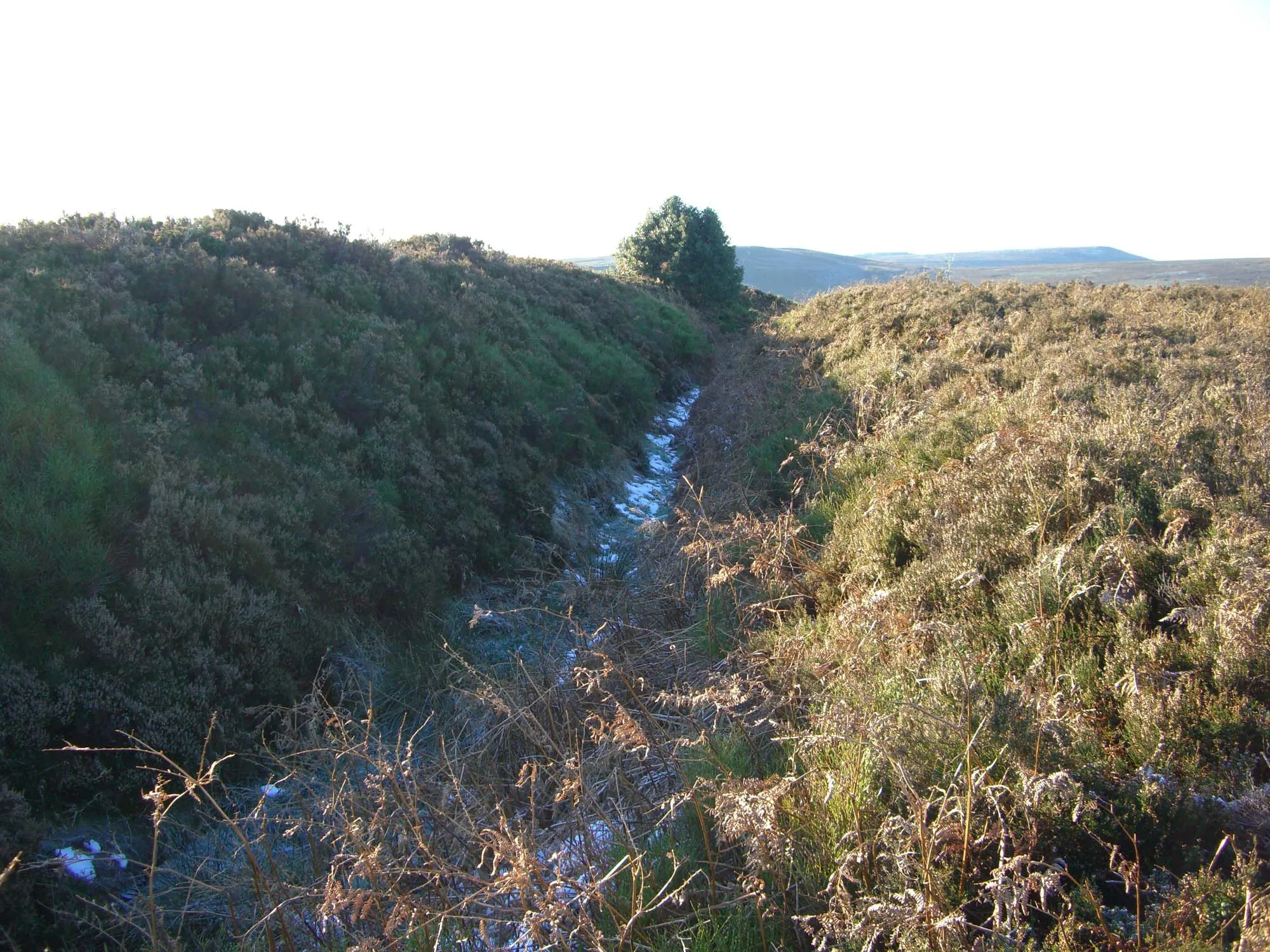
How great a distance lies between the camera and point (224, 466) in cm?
627

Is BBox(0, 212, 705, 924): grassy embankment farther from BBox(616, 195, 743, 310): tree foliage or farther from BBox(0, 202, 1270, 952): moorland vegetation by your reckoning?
BBox(616, 195, 743, 310): tree foliage

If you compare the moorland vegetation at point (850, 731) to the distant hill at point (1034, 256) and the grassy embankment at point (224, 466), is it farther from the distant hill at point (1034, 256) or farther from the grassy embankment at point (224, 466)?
the distant hill at point (1034, 256)

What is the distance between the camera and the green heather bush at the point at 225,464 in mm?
4441

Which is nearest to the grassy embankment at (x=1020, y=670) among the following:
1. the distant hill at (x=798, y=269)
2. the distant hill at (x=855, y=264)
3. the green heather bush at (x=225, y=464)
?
the green heather bush at (x=225, y=464)

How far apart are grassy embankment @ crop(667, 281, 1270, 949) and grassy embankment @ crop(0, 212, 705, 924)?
3.13 m

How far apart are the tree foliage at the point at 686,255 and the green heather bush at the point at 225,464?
1964cm

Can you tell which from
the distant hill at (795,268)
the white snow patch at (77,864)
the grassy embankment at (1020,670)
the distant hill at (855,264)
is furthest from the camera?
the distant hill at (795,268)

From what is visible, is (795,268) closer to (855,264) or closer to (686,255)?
(855,264)

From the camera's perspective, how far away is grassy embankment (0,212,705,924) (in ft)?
14.5

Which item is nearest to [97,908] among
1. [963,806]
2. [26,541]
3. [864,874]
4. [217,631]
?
[217,631]

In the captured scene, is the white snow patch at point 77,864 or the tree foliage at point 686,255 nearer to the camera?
the white snow patch at point 77,864

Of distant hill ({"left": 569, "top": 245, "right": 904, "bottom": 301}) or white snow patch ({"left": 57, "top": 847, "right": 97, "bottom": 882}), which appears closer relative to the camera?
white snow patch ({"left": 57, "top": 847, "right": 97, "bottom": 882})

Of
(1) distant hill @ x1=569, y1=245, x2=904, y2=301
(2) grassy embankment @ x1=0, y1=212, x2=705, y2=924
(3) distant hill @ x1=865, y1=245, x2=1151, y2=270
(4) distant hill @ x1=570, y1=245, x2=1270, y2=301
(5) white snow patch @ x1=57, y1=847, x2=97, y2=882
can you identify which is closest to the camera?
(5) white snow patch @ x1=57, y1=847, x2=97, y2=882

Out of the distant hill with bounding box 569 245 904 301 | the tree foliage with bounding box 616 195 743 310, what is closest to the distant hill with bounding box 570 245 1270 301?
the distant hill with bounding box 569 245 904 301
